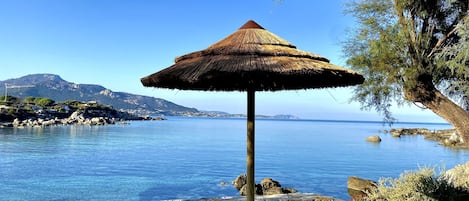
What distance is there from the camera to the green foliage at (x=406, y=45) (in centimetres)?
764

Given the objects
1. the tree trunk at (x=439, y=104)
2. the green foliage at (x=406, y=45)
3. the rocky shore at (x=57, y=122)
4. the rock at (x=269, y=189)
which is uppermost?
the green foliage at (x=406, y=45)

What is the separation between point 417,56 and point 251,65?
5.56 m

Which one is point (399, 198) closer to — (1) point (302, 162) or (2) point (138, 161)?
(1) point (302, 162)

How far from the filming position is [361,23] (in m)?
9.08

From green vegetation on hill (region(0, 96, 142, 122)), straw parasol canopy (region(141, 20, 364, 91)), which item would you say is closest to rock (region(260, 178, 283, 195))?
straw parasol canopy (region(141, 20, 364, 91))

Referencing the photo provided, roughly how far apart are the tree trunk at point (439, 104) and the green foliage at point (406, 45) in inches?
4.6

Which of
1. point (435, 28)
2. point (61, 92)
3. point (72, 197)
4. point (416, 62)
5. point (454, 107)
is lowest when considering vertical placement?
point (72, 197)

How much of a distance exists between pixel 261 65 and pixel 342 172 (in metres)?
19.1

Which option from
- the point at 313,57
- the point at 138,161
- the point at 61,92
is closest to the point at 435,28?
the point at 313,57

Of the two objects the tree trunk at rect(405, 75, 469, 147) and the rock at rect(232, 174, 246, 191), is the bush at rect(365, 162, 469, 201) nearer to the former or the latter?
the tree trunk at rect(405, 75, 469, 147)

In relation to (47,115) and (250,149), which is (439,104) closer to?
(250,149)

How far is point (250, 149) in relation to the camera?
4.69m

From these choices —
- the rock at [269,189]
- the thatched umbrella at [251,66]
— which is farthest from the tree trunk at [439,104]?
the rock at [269,189]

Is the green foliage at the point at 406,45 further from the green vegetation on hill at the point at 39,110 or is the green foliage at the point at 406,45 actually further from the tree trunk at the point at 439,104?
the green vegetation on hill at the point at 39,110
